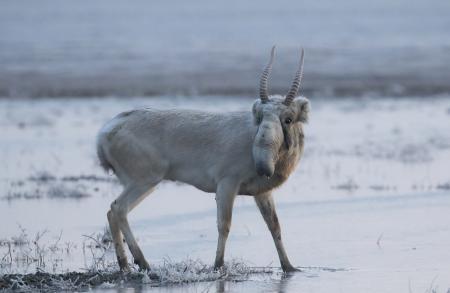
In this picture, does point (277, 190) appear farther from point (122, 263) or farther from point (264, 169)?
point (264, 169)

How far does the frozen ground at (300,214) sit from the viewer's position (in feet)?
38.0

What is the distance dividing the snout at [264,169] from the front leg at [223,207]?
1.88ft

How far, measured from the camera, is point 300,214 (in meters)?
15.2

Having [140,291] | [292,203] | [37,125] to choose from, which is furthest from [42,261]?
[37,125]

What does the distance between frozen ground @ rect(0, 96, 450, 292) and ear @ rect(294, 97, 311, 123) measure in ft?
5.18

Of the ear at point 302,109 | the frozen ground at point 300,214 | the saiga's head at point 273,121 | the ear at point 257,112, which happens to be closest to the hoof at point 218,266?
the frozen ground at point 300,214

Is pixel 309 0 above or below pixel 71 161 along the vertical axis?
above

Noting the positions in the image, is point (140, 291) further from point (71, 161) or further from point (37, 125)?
point (37, 125)

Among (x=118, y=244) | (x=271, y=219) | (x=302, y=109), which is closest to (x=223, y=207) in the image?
(x=271, y=219)

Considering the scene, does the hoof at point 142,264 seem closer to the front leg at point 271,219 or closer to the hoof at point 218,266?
the hoof at point 218,266

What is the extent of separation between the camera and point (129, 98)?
36438 millimetres

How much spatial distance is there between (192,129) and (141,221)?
117 inches

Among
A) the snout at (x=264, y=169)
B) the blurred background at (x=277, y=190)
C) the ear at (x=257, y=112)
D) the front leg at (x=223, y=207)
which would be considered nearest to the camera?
the snout at (x=264, y=169)

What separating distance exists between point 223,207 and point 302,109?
1292 millimetres
